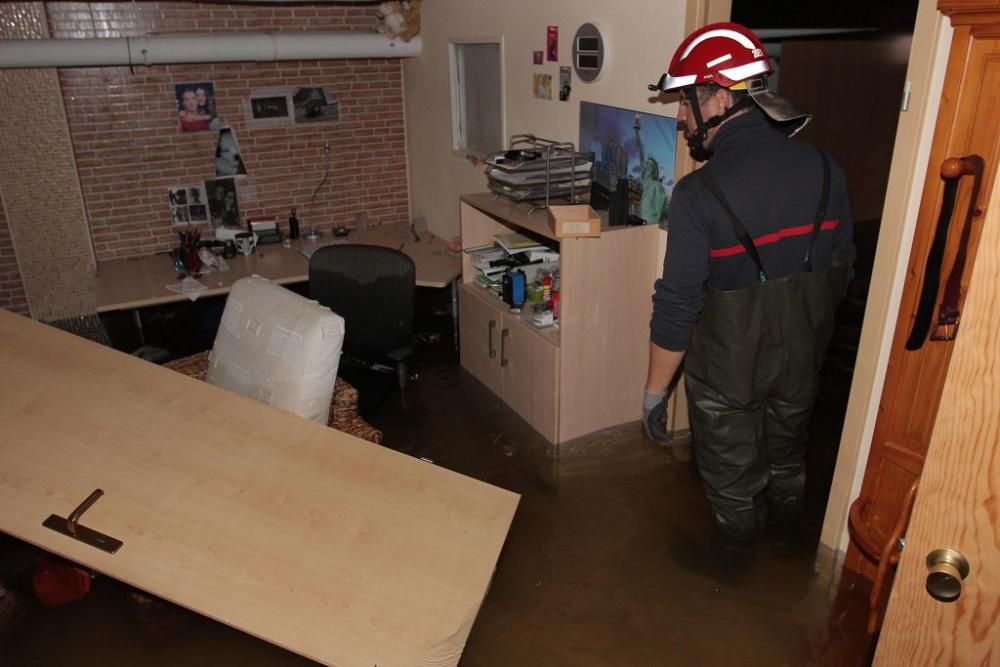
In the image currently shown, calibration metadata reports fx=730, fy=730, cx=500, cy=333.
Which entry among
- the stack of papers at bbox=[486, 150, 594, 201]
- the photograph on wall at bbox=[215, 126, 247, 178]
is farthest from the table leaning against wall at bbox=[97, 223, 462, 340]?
the stack of papers at bbox=[486, 150, 594, 201]

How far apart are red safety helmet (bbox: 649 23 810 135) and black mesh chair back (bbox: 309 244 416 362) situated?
1522mm

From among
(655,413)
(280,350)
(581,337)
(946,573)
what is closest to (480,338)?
(581,337)

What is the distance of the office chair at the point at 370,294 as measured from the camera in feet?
11.3

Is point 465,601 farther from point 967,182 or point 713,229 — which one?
point 967,182

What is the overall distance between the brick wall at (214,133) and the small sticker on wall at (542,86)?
1.87 meters

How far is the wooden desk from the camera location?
5.15 feet

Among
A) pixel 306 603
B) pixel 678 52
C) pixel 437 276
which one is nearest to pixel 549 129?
pixel 437 276

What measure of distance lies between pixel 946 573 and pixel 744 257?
1444mm

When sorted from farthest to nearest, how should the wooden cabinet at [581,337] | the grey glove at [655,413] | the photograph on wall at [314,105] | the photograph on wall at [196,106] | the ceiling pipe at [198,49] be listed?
the photograph on wall at [314,105] → the photograph on wall at [196,106] → the ceiling pipe at [198,49] → the wooden cabinet at [581,337] → the grey glove at [655,413]

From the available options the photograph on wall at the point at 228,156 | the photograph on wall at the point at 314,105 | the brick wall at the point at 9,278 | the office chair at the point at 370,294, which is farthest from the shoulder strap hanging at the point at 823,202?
the brick wall at the point at 9,278

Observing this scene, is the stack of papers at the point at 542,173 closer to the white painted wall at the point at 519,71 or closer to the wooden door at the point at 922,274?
the white painted wall at the point at 519,71

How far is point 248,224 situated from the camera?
5.28 meters

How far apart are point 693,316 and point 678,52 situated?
97 cm

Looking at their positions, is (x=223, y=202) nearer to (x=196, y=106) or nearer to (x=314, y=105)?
(x=196, y=106)
